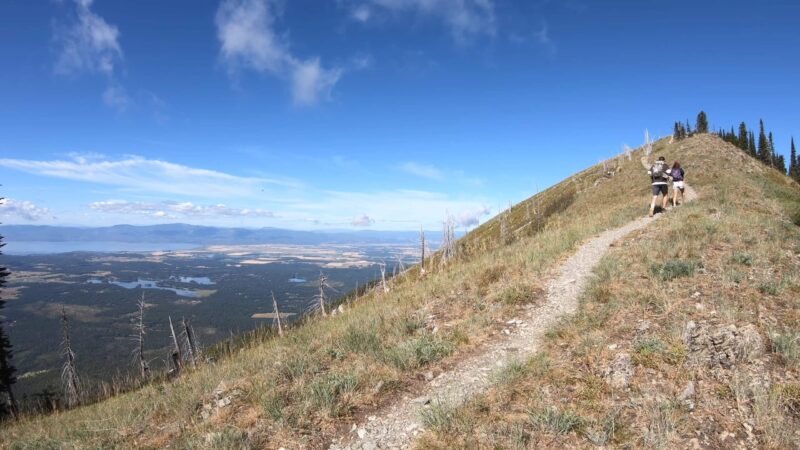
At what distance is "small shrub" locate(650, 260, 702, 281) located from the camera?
975 cm

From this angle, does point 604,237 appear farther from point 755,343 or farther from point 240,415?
point 240,415

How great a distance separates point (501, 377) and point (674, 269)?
21.3ft

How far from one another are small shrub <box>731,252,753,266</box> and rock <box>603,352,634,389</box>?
6384 mm

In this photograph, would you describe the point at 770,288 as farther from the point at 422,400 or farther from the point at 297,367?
the point at 297,367

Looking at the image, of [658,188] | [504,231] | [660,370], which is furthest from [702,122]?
[660,370]

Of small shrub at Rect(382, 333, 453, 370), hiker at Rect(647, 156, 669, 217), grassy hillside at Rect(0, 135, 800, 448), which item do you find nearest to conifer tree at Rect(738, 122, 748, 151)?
hiker at Rect(647, 156, 669, 217)

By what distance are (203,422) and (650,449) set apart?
685 cm

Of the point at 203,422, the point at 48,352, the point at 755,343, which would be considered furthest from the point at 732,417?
the point at 48,352

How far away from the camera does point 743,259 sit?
33.7ft

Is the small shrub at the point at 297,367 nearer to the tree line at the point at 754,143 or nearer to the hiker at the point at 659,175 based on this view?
the hiker at the point at 659,175

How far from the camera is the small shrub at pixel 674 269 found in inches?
384

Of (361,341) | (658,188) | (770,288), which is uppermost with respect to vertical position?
(658,188)

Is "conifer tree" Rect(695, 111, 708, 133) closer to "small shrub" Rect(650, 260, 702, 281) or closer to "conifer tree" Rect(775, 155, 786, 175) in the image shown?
"conifer tree" Rect(775, 155, 786, 175)

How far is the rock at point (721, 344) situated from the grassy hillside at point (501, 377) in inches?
10.9
